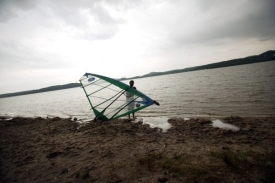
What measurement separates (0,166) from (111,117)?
15.7 ft

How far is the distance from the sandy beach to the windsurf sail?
1284mm

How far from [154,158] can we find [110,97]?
512cm

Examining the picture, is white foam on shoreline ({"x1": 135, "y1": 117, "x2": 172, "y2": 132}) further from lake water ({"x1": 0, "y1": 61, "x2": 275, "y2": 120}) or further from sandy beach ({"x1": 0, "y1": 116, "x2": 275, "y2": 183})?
lake water ({"x1": 0, "y1": 61, "x2": 275, "y2": 120})

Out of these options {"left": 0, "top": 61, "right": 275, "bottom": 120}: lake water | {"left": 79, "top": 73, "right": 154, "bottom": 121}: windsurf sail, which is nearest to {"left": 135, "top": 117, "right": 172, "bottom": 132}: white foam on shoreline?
{"left": 0, "top": 61, "right": 275, "bottom": 120}: lake water

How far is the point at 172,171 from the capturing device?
397 centimetres

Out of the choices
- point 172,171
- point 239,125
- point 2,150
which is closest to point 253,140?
point 239,125

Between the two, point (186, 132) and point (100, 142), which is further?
point (186, 132)

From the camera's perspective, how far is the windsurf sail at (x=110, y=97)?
809cm

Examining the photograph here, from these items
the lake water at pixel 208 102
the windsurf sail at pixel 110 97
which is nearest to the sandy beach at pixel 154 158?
the windsurf sail at pixel 110 97

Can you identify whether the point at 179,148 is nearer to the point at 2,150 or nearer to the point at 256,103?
the point at 2,150

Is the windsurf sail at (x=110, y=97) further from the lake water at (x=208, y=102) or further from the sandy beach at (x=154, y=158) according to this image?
the lake water at (x=208, y=102)

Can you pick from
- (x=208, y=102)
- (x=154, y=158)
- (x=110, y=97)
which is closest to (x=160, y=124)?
(x=110, y=97)

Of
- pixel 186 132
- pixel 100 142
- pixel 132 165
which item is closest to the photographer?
pixel 132 165

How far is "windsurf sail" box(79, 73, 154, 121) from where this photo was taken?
26.6 feet
